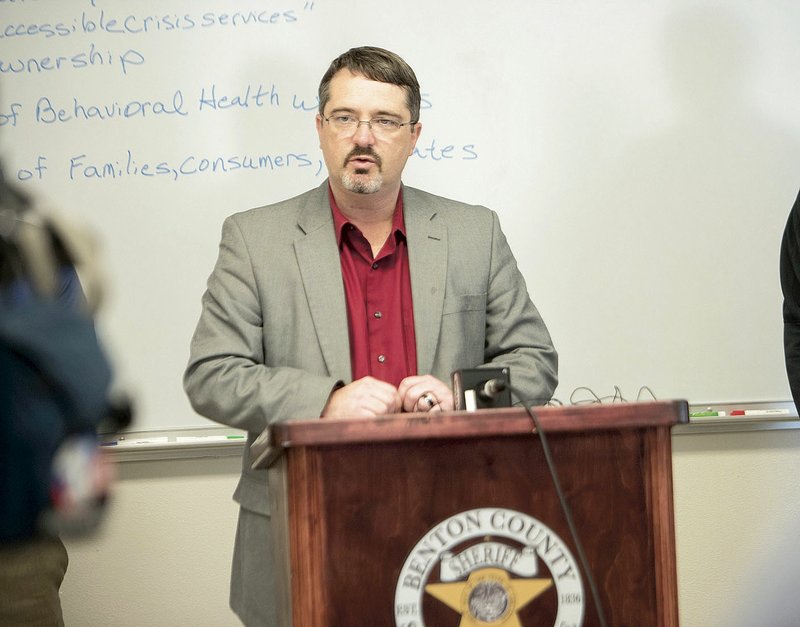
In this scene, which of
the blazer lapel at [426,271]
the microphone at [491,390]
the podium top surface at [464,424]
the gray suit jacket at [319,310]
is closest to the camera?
the podium top surface at [464,424]

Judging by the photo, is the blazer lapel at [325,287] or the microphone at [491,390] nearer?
the microphone at [491,390]

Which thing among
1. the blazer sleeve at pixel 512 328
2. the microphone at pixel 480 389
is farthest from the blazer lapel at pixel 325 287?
the microphone at pixel 480 389

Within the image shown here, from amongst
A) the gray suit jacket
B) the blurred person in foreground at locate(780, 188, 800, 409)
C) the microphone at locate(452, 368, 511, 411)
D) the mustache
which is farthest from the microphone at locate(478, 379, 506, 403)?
the blurred person in foreground at locate(780, 188, 800, 409)

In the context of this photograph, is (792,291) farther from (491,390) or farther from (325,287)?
(491,390)

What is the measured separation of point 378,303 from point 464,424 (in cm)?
91

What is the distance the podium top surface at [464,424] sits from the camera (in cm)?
→ 147

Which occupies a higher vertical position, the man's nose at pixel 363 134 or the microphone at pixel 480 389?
the man's nose at pixel 363 134

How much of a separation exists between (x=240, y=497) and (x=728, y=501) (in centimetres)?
187

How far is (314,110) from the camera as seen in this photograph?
3357 mm

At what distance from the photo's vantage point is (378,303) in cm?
238

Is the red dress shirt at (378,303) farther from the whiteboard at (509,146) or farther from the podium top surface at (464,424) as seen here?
the whiteboard at (509,146)

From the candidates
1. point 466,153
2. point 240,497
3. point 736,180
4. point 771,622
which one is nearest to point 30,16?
point 466,153

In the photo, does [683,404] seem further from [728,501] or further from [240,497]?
[728,501]

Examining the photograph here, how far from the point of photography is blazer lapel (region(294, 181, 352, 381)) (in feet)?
7.42
